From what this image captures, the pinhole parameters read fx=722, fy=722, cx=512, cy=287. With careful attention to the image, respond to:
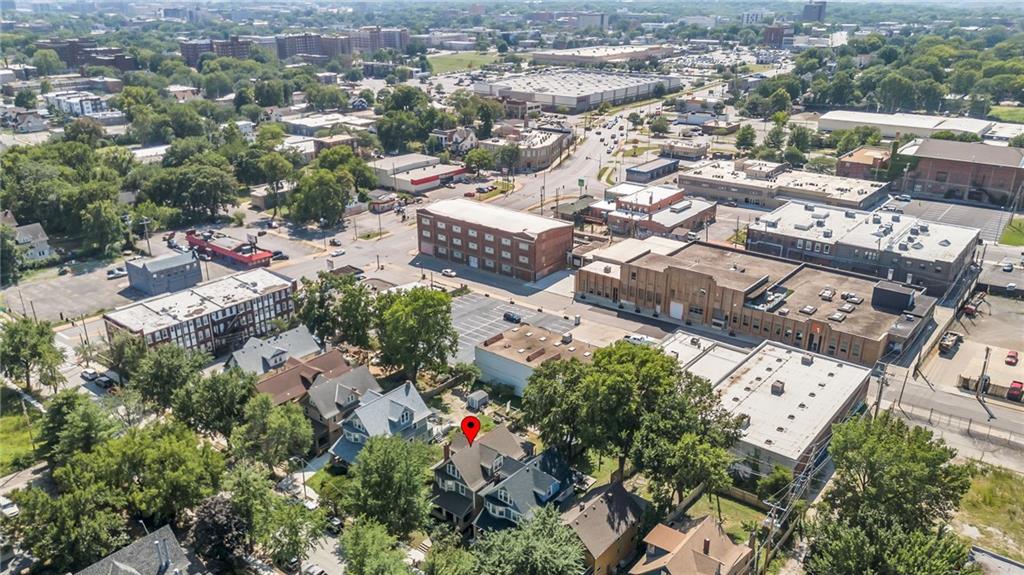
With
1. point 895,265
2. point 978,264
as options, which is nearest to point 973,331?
point 895,265

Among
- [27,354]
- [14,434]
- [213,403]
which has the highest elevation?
[213,403]

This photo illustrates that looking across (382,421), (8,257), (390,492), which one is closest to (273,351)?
(382,421)

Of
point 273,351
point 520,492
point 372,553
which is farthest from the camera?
point 273,351

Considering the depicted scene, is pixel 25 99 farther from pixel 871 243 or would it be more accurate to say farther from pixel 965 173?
pixel 965 173

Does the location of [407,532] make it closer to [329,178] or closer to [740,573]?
[740,573]

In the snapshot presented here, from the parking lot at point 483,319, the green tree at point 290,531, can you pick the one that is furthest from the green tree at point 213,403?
the parking lot at point 483,319

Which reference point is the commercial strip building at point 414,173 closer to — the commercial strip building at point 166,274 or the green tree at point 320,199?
the green tree at point 320,199
